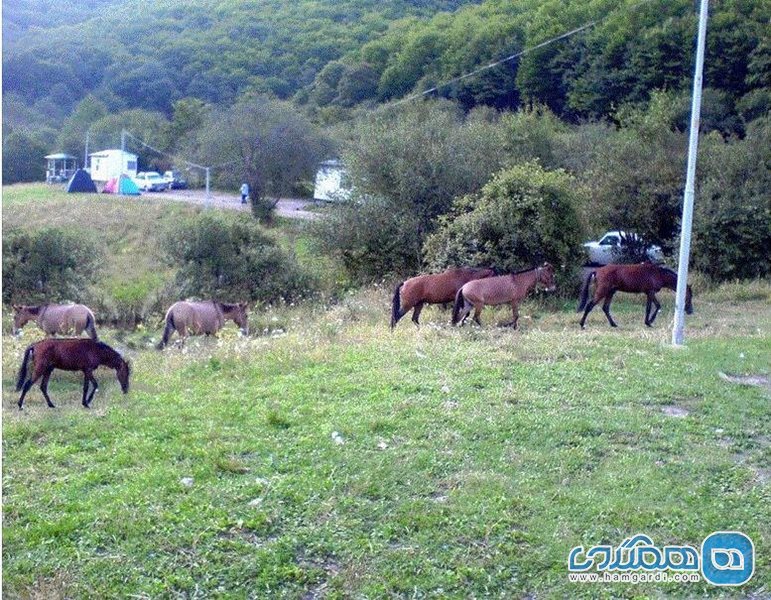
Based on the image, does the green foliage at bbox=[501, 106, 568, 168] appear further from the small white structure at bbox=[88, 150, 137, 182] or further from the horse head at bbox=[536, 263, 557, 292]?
the small white structure at bbox=[88, 150, 137, 182]

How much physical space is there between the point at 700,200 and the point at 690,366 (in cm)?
1494

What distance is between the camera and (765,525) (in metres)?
6.23

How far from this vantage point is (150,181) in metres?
54.0

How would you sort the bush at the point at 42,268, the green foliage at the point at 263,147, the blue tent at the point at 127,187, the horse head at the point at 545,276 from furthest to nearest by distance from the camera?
the green foliage at the point at 263,147
the blue tent at the point at 127,187
the bush at the point at 42,268
the horse head at the point at 545,276

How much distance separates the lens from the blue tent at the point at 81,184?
40.1 m

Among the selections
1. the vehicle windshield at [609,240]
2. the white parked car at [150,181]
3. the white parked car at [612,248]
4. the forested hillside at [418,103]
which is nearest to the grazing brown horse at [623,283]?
the forested hillside at [418,103]

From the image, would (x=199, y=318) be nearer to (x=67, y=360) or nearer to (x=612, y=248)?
(x=67, y=360)

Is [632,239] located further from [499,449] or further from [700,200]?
[499,449]

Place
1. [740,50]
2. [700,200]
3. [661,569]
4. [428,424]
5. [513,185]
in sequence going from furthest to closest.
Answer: [740,50] < [700,200] < [513,185] < [428,424] < [661,569]

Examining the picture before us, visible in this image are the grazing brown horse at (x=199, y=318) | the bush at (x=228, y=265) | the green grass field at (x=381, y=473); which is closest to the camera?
the green grass field at (x=381, y=473)

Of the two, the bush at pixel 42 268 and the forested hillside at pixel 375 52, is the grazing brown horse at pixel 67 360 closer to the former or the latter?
the bush at pixel 42 268

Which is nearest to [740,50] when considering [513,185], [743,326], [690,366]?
[513,185]

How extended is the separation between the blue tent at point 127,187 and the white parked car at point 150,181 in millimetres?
2422

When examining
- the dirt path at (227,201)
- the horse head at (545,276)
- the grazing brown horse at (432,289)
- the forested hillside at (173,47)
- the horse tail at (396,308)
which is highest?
the forested hillside at (173,47)
